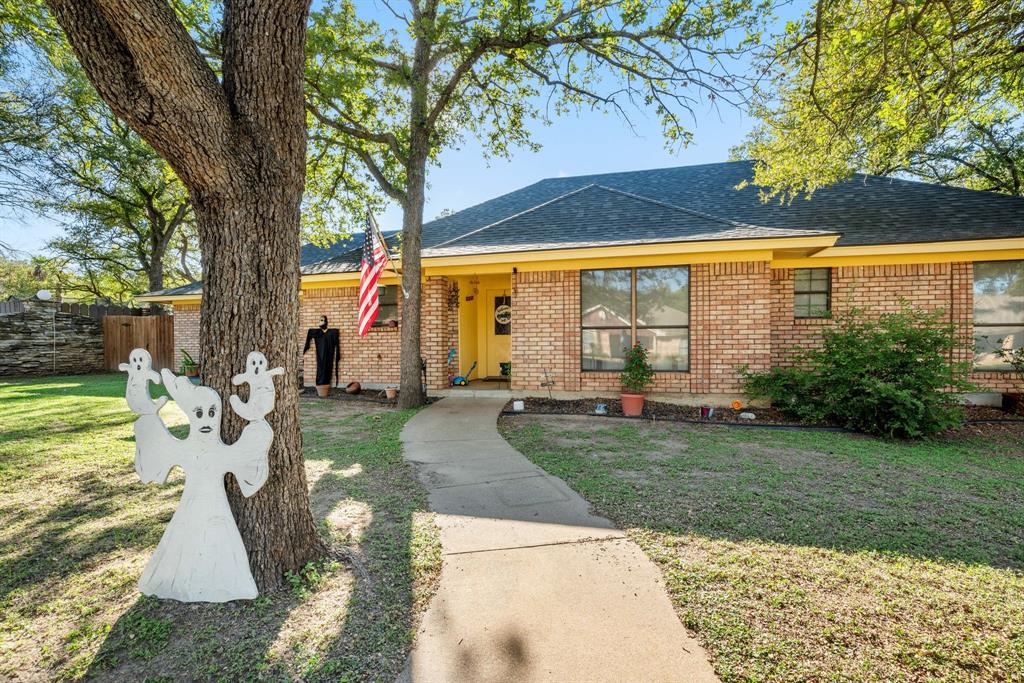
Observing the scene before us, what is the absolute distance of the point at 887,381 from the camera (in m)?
5.77

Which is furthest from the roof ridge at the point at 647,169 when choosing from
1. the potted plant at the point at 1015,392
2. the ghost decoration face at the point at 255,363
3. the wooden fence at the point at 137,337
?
the wooden fence at the point at 137,337

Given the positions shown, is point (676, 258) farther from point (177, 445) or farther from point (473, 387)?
point (177, 445)

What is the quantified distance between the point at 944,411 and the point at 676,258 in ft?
13.5

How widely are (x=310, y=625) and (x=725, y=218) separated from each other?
31.5 ft

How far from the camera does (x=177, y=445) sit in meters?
2.24

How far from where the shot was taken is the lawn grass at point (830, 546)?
5.90ft

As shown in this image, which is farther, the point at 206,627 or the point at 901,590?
the point at 901,590

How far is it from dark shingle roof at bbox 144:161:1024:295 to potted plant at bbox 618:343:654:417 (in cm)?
194

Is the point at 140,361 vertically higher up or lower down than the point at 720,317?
lower down

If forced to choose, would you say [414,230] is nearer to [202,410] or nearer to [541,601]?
[202,410]

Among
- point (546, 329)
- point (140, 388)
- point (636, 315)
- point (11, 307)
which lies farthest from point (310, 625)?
point (11, 307)

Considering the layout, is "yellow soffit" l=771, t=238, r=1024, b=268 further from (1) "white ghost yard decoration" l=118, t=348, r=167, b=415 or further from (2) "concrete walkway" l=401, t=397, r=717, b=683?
(1) "white ghost yard decoration" l=118, t=348, r=167, b=415

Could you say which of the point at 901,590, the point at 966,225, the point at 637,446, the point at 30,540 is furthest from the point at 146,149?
the point at 966,225

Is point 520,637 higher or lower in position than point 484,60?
lower
